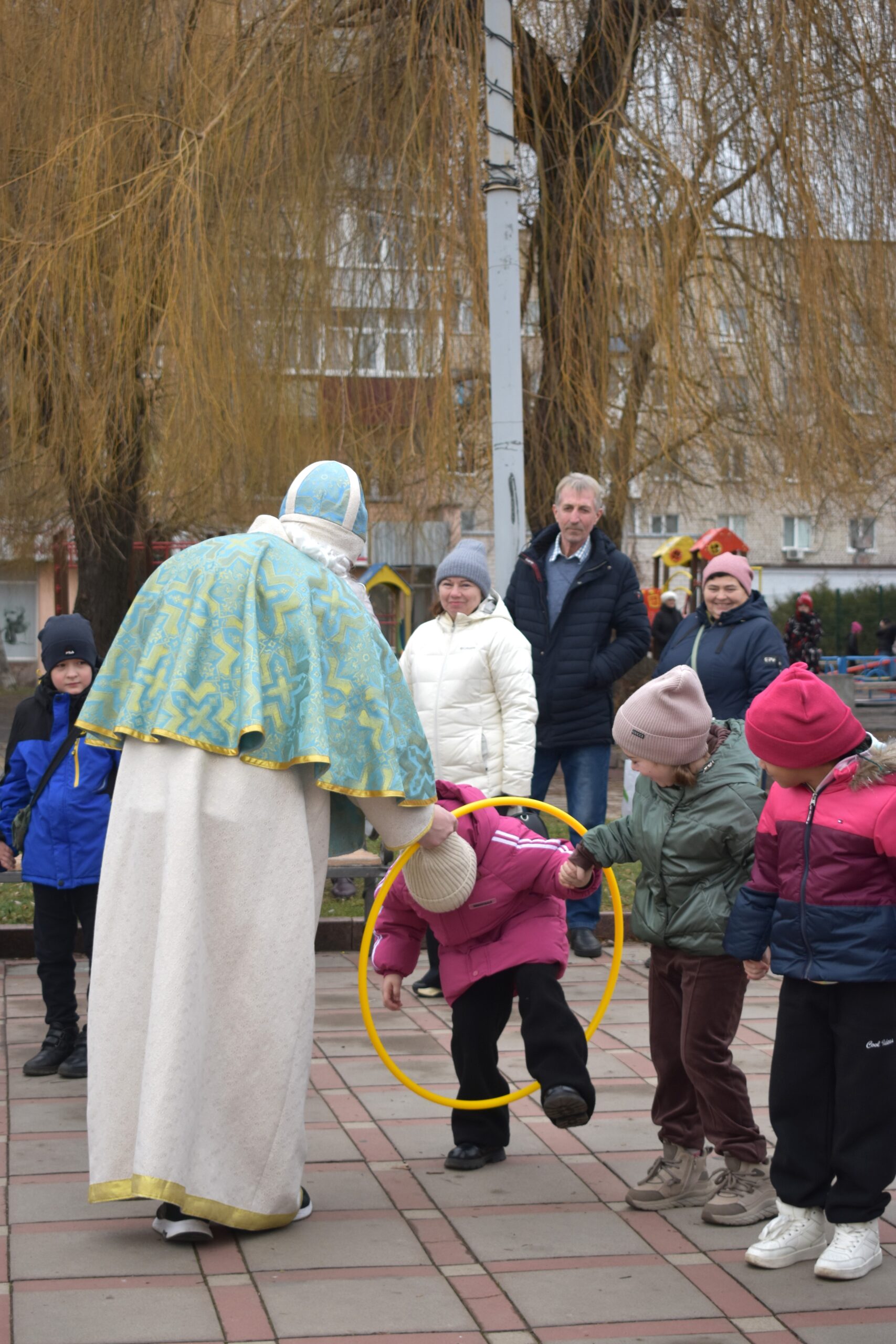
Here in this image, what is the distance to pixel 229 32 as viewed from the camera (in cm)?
1039

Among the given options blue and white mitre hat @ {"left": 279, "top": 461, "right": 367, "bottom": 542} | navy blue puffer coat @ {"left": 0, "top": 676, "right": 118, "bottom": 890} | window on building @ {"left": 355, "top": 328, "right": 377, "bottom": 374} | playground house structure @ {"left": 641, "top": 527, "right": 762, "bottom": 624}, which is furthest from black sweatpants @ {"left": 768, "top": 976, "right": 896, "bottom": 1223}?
playground house structure @ {"left": 641, "top": 527, "right": 762, "bottom": 624}

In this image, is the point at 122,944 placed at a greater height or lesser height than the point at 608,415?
lesser

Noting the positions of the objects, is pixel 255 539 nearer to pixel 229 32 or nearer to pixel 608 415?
pixel 608 415

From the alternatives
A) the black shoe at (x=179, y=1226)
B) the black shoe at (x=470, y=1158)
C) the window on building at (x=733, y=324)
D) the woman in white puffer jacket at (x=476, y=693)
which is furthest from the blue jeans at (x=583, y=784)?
the black shoe at (x=179, y=1226)

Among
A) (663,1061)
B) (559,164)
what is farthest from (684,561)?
(663,1061)

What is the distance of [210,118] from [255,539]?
6802 millimetres

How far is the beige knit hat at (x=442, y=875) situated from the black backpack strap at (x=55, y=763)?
1.85m

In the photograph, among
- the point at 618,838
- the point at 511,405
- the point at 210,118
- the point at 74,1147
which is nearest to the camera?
the point at 618,838

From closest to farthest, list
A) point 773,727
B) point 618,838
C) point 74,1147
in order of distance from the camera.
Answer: point 773,727 < point 618,838 < point 74,1147

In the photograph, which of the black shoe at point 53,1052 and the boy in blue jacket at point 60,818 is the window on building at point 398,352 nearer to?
the boy in blue jacket at point 60,818

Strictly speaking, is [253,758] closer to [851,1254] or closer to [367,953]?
[367,953]

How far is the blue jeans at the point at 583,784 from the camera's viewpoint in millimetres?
7578

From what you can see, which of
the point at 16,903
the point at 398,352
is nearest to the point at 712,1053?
the point at 16,903

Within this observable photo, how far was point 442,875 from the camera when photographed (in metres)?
4.43
